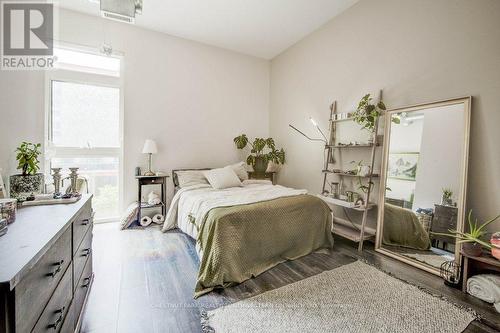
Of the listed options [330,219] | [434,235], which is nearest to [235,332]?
[330,219]

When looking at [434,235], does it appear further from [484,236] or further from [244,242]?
[244,242]

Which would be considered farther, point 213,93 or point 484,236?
point 213,93

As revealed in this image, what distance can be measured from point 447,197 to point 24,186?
11.5ft

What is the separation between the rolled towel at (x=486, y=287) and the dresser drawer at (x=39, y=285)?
9.17ft

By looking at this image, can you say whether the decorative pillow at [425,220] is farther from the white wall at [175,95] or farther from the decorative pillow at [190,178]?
the white wall at [175,95]

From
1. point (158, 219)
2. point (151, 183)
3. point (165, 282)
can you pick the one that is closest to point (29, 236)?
point (165, 282)

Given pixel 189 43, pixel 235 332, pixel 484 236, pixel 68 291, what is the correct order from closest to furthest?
pixel 68 291 < pixel 235 332 < pixel 484 236 < pixel 189 43

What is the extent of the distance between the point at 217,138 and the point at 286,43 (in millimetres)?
2145

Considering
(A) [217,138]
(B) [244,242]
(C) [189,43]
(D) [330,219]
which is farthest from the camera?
(A) [217,138]

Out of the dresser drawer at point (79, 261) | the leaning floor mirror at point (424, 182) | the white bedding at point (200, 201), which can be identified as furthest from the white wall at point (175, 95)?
the leaning floor mirror at point (424, 182)

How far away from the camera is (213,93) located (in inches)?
168

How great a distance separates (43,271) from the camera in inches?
35.0

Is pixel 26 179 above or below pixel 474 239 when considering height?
above

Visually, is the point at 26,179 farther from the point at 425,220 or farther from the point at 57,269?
the point at 425,220
